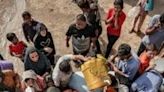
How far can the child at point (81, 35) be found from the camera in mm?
8484

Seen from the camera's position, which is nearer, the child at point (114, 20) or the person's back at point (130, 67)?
the person's back at point (130, 67)

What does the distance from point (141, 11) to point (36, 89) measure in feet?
10.8

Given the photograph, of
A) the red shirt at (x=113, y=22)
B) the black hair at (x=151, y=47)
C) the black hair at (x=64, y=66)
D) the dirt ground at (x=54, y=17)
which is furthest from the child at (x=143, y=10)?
the black hair at (x=64, y=66)

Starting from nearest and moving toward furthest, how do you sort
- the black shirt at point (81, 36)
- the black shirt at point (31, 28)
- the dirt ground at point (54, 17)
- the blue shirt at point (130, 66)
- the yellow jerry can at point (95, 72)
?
the yellow jerry can at point (95, 72), the blue shirt at point (130, 66), the black shirt at point (81, 36), the black shirt at point (31, 28), the dirt ground at point (54, 17)

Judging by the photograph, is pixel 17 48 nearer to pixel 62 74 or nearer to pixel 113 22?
pixel 62 74

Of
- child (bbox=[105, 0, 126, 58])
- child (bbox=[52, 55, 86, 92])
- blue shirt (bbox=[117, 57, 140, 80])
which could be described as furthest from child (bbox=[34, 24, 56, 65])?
blue shirt (bbox=[117, 57, 140, 80])

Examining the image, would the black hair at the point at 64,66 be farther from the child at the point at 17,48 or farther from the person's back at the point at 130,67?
the child at the point at 17,48

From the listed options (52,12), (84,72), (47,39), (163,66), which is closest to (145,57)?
(163,66)

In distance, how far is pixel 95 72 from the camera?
299 inches

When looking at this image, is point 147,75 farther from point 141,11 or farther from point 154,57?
point 141,11

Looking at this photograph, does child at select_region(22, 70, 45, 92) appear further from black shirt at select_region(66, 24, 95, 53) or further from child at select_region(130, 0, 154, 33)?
child at select_region(130, 0, 154, 33)

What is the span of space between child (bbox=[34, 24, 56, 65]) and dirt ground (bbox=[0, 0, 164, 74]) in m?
1.25

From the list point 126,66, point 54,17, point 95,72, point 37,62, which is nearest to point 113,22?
point 126,66

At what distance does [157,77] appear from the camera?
768 cm
